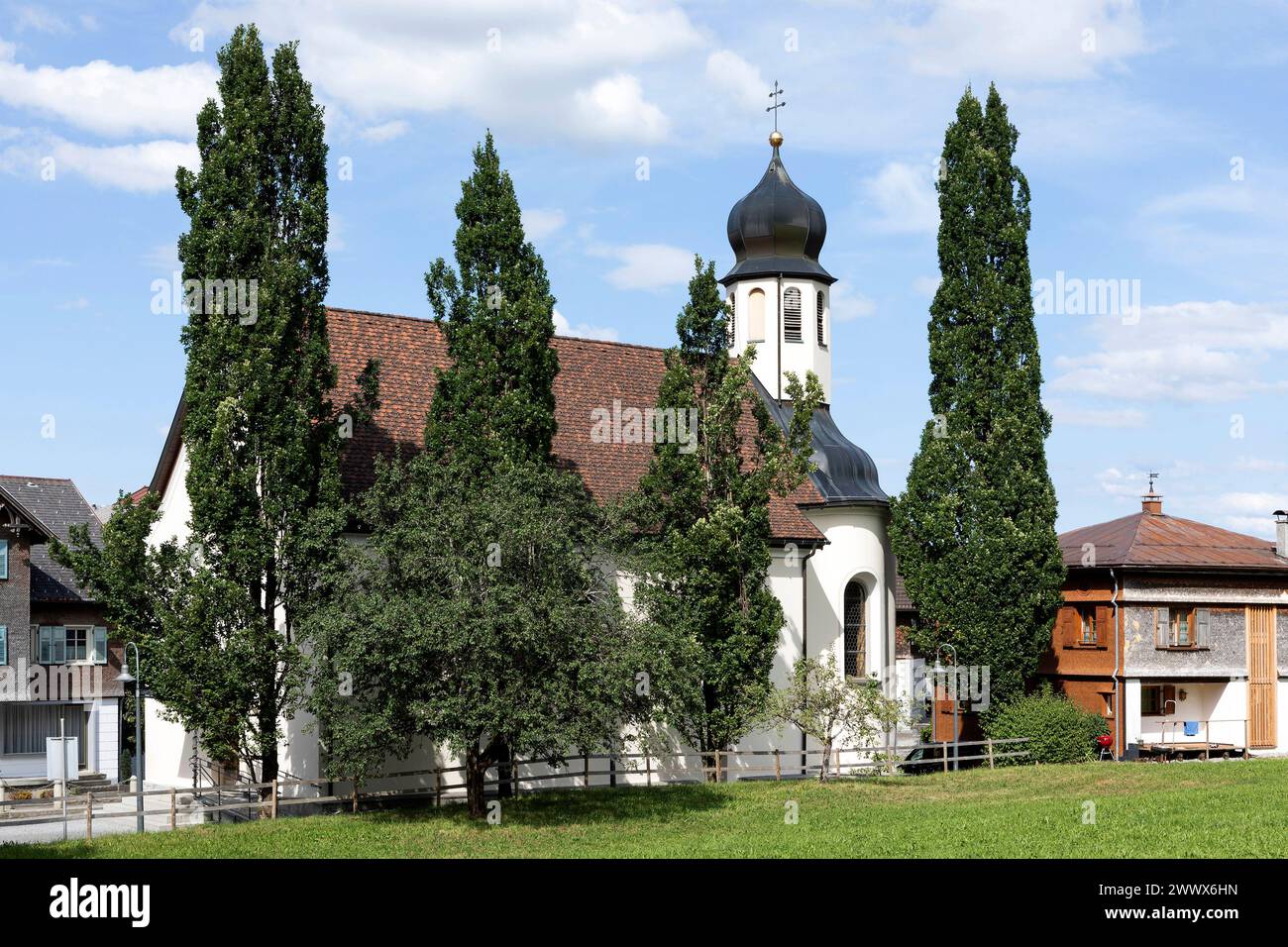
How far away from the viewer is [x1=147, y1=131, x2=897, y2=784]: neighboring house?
32500mm

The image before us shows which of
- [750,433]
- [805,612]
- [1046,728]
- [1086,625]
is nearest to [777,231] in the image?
[750,433]

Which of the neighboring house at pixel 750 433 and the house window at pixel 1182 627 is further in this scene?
the house window at pixel 1182 627

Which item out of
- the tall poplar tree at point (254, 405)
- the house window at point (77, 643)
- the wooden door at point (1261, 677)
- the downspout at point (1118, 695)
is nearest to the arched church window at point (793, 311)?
the downspout at point (1118, 695)

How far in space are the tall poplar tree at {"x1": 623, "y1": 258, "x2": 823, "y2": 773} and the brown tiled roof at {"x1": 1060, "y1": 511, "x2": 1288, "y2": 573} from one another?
1364 centimetres

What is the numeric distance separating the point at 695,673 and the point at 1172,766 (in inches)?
540

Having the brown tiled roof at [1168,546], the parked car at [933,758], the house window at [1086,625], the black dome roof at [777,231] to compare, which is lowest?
the parked car at [933,758]

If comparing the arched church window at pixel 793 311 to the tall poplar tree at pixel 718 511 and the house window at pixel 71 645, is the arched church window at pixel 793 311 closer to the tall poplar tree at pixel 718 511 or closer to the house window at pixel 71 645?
the tall poplar tree at pixel 718 511

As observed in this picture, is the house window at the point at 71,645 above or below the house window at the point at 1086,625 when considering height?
below

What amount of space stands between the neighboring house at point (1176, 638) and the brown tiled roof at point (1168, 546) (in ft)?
0.17

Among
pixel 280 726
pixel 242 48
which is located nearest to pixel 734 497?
pixel 280 726

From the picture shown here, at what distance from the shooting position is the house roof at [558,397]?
3125cm

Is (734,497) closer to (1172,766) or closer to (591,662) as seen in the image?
(591,662)
